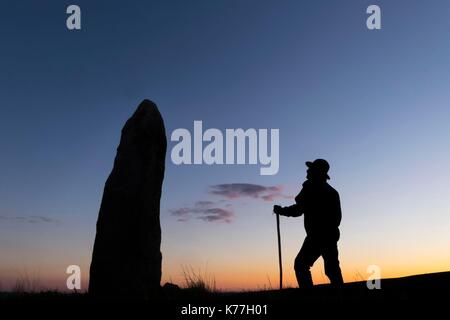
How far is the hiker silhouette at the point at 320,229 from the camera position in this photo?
34.6 ft

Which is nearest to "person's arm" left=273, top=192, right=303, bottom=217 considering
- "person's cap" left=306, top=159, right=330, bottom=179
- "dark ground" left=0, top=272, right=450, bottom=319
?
"person's cap" left=306, top=159, right=330, bottom=179

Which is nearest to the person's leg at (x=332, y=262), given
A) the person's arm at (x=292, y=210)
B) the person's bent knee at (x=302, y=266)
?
the person's bent knee at (x=302, y=266)

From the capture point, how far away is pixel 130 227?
13.7m

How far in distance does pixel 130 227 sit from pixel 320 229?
5.17 m

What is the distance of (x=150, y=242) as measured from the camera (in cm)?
1401

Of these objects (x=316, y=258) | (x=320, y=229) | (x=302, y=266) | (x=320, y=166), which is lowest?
(x=302, y=266)

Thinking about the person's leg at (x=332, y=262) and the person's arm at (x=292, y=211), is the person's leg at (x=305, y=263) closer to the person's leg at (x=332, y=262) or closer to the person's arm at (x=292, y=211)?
the person's leg at (x=332, y=262)

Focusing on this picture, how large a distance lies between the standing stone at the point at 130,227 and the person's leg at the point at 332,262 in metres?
4.74
